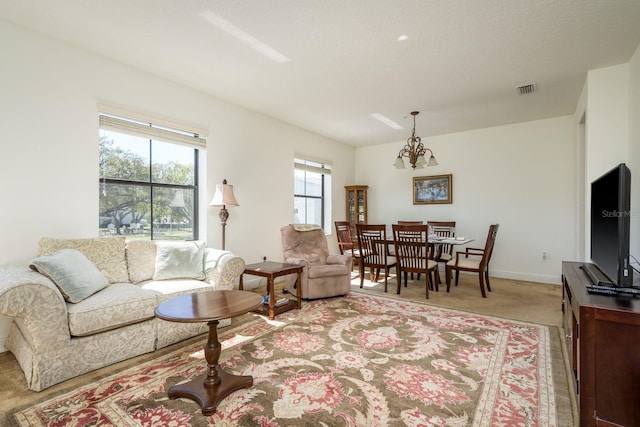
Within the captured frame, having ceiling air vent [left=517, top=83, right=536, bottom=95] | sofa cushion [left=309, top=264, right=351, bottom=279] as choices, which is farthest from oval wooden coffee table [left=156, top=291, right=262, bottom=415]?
ceiling air vent [left=517, top=83, right=536, bottom=95]

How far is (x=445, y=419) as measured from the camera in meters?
1.68

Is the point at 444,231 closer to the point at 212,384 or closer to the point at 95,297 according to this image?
the point at 212,384

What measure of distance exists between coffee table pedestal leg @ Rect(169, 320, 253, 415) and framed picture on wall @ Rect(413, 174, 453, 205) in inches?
197

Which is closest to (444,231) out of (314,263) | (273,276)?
(314,263)

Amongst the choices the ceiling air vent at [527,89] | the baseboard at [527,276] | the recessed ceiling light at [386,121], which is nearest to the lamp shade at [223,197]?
the recessed ceiling light at [386,121]

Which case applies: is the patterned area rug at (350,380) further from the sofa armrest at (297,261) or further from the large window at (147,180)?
the large window at (147,180)

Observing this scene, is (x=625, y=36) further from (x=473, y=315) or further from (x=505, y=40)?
(x=473, y=315)

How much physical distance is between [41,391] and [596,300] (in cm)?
335

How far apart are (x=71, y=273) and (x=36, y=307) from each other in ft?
1.35

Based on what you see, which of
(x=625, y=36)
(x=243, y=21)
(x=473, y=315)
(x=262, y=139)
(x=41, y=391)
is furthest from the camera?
(x=262, y=139)

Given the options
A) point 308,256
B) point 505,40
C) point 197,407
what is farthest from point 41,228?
point 505,40

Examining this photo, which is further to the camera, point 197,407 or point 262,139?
point 262,139

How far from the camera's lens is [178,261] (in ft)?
10.2

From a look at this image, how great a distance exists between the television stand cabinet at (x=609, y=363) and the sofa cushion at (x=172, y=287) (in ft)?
9.19
